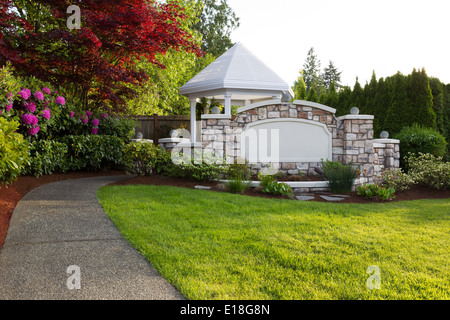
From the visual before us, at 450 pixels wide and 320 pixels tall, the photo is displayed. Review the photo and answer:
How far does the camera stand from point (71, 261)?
343 centimetres

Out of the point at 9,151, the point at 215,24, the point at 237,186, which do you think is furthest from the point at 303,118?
the point at 215,24

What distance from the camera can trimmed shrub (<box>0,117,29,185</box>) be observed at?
4688mm

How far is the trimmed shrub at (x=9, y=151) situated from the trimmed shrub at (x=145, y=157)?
3096mm

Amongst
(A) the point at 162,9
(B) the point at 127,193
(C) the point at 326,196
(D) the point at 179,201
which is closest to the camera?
(D) the point at 179,201

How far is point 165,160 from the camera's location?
866cm

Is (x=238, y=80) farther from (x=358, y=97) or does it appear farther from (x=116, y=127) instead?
(x=358, y=97)

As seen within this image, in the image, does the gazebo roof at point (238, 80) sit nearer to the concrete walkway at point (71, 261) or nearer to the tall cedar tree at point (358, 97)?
the tall cedar tree at point (358, 97)

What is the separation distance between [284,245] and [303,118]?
5378 millimetres

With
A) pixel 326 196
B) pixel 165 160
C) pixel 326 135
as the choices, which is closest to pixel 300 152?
pixel 326 135

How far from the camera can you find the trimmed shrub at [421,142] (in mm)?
9305

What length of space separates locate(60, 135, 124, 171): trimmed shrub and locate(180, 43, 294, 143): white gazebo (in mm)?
2666
